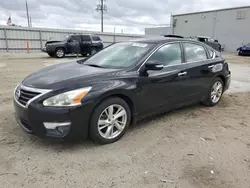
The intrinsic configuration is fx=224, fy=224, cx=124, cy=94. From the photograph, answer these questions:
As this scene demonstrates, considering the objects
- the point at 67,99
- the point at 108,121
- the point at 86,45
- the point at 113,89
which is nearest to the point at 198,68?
the point at 113,89

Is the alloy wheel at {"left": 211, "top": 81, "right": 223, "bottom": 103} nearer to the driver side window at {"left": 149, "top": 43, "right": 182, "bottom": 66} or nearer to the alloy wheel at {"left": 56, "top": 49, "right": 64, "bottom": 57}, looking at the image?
the driver side window at {"left": 149, "top": 43, "right": 182, "bottom": 66}

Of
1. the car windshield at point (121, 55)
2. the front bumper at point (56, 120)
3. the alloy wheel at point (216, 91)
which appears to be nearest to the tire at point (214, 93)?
the alloy wheel at point (216, 91)

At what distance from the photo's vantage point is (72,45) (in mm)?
16578

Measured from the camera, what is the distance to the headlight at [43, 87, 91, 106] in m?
2.74

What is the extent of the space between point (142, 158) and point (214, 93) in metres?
2.89

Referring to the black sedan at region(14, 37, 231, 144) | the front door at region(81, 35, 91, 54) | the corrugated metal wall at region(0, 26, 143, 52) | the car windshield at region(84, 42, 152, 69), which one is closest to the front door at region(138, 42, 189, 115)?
the black sedan at region(14, 37, 231, 144)

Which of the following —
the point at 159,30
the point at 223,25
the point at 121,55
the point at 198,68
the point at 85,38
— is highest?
the point at 223,25

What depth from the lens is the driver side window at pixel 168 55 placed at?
12.3 feet

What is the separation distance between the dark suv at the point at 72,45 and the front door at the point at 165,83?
13.4m

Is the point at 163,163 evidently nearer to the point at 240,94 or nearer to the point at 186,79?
the point at 186,79

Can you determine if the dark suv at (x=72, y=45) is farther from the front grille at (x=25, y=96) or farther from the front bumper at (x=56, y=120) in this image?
the front bumper at (x=56, y=120)

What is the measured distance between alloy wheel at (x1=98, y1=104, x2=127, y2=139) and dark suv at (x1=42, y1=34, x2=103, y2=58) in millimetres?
13952

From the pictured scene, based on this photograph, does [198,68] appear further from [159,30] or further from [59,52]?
[159,30]

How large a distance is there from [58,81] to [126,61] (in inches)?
47.0
